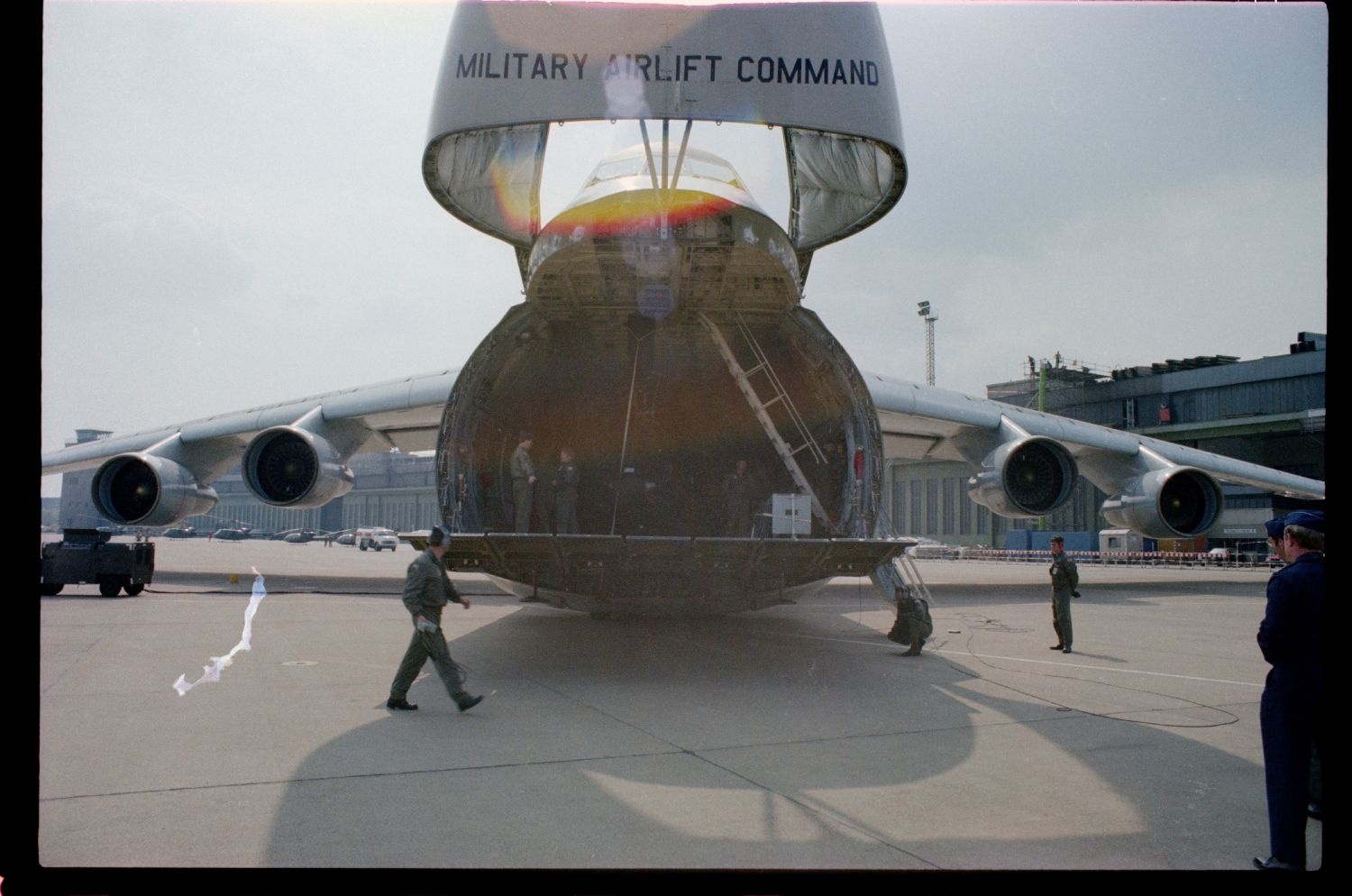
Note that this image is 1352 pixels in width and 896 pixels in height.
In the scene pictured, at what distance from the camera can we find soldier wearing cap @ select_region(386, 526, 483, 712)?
221 inches

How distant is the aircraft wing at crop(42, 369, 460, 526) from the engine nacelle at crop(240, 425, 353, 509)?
0.04 feet

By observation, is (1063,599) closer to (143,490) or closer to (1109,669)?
(1109,669)

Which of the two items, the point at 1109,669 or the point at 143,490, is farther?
the point at 143,490

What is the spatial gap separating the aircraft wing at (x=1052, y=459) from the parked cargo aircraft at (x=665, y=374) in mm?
53

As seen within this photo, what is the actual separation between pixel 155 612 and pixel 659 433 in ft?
22.0

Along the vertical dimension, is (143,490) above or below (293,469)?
below

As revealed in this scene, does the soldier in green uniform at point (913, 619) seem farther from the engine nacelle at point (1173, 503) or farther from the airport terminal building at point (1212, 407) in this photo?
the engine nacelle at point (1173, 503)

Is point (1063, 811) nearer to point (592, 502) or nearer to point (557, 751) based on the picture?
point (557, 751)

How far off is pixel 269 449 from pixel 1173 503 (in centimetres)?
1273

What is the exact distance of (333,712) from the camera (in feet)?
18.5

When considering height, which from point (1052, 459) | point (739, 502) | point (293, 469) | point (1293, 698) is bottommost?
point (1293, 698)

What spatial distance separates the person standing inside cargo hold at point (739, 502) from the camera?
9188 mm

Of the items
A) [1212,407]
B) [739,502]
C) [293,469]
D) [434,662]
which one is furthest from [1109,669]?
[293,469]

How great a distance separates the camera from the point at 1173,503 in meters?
13.5
